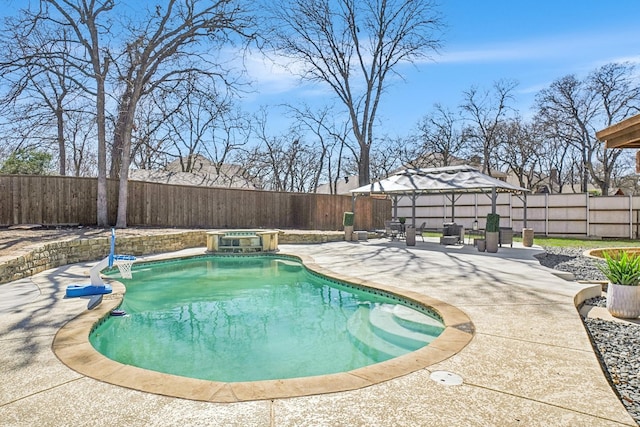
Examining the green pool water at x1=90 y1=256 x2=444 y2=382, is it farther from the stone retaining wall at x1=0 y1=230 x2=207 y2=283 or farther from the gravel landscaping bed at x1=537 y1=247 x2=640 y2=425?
the stone retaining wall at x1=0 y1=230 x2=207 y2=283

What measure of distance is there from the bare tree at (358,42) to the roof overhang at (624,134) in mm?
15916

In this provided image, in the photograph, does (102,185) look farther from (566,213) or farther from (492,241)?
(566,213)

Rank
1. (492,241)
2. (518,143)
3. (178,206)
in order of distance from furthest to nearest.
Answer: (518,143) < (178,206) < (492,241)

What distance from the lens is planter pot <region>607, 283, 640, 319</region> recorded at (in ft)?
12.9

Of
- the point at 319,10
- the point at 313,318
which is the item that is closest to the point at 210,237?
the point at 313,318

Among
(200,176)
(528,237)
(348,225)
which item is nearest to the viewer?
(528,237)

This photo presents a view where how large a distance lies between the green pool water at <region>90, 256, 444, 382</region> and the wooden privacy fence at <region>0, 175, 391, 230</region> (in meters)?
5.58

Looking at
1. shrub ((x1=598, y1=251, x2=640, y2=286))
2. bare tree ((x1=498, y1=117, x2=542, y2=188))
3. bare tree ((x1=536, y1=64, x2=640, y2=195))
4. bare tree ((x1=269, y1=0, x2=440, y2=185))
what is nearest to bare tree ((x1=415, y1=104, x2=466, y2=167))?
bare tree ((x1=498, y1=117, x2=542, y2=188))

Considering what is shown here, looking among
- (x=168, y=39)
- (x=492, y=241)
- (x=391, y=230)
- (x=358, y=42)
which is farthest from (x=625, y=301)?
(x=358, y=42)

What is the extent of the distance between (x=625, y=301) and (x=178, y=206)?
485 inches

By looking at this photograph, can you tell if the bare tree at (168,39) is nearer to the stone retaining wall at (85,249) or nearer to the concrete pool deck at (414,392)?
the stone retaining wall at (85,249)

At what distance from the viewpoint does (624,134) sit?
2.96 m

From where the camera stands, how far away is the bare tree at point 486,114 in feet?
73.9

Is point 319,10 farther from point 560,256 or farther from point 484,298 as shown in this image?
point 484,298
